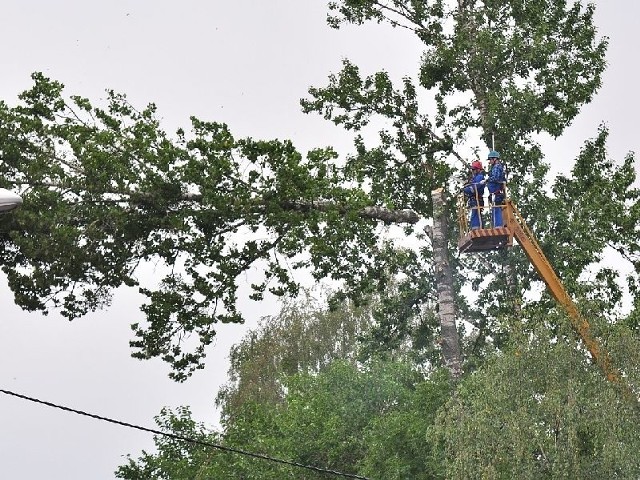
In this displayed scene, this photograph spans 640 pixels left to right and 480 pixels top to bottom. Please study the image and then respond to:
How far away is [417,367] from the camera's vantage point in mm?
42469

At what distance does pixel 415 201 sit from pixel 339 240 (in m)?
6.56

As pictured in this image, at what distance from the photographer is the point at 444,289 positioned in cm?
2861

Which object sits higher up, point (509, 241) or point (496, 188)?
point (496, 188)

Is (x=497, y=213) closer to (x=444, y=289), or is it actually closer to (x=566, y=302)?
(x=566, y=302)

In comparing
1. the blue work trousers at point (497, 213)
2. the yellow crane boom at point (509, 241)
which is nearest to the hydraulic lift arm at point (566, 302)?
the yellow crane boom at point (509, 241)

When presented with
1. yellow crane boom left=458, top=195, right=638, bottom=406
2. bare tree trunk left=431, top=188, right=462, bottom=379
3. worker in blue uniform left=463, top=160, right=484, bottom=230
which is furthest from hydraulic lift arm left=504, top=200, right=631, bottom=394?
bare tree trunk left=431, top=188, right=462, bottom=379

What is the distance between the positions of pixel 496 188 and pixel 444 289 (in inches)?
292

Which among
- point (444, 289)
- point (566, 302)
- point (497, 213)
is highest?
point (444, 289)

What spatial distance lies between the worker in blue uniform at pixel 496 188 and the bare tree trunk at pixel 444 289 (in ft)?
19.8

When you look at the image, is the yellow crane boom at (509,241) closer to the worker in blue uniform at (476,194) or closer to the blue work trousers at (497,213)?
the blue work trousers at (497,213)

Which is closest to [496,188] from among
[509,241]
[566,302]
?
[509,241]

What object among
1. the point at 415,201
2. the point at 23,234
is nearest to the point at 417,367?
the point at 415,201

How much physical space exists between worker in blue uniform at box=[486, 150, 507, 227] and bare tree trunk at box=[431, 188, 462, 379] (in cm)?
604

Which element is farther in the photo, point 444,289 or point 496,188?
point 444,289
